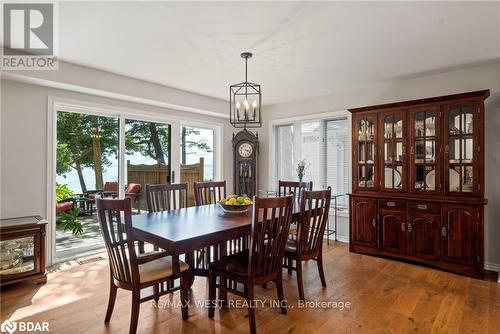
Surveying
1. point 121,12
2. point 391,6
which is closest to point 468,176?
point 391,6

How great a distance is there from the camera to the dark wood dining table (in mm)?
1928

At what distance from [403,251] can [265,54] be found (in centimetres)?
295

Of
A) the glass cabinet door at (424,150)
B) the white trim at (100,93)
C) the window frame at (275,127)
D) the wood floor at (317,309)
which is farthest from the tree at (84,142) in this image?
the glass cabinet door at (424,150)

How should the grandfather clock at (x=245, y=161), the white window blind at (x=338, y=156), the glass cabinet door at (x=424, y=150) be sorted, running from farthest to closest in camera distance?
1. the grandfather clock at (x=245, y=161)
2. the white window blind at (x=338, y=156)
3. the glass cabinet door at (x=424, y=150)

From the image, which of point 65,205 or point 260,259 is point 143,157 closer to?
point 65,205

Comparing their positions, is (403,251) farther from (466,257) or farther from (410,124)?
(410,124)

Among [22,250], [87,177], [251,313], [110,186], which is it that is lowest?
[251,313]

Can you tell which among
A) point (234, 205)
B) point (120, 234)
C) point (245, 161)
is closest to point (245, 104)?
point (234, 205)

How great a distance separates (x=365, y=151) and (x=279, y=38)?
Answer: 7.10 ft

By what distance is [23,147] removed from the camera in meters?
3.21

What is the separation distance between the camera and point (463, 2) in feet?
6.66

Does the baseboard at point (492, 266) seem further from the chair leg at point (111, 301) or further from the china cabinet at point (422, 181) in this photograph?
the chair leg at point (111, 301)

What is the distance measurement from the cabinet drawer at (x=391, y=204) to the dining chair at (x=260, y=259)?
2.03 metres

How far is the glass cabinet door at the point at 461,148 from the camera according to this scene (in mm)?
3144
